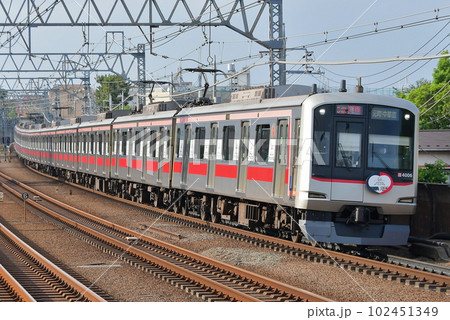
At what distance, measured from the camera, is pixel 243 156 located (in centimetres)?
1695

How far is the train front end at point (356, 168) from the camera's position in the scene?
14055mm

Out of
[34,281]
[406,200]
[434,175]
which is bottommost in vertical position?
[34,281]

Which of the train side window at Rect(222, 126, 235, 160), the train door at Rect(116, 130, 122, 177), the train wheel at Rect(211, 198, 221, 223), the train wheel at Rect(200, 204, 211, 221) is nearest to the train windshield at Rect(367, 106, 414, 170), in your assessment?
the train side window at Rect(222, 126, 235, 160)

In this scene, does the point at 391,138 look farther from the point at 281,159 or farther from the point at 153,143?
the point at 153,143

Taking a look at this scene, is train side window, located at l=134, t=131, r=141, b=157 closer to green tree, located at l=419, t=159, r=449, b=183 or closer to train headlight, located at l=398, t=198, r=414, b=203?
green tree, located at l=419, t=159, r=449, b=183

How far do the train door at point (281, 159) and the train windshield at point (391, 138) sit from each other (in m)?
1.66

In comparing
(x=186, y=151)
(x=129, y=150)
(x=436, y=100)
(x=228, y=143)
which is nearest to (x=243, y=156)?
(x=228, y=143)

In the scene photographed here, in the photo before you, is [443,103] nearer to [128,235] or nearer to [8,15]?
[8,15]

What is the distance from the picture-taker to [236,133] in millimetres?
17234

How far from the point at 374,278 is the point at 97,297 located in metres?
4.39

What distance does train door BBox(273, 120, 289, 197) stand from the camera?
1502cm

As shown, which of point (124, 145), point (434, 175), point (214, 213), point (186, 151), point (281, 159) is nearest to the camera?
point (281, 159)

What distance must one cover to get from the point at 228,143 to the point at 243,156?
2.84 feet
